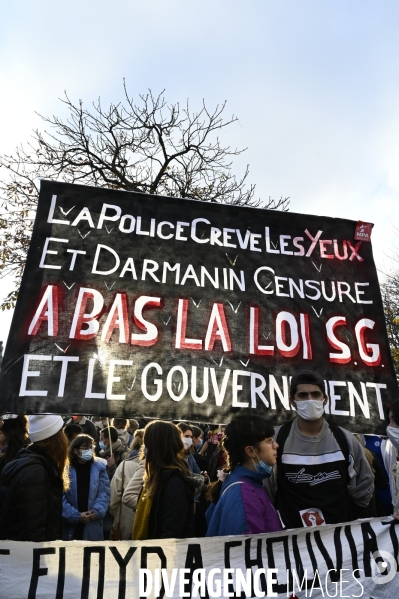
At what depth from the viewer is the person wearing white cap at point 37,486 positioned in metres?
2.88

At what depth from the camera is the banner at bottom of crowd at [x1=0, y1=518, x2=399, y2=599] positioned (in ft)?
8.64

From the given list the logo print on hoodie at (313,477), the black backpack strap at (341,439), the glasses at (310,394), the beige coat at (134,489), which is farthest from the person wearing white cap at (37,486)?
the black backpack strap at (341,439)

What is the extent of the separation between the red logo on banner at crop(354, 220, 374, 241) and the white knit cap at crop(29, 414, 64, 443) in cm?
277

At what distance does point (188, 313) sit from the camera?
3.63 meters

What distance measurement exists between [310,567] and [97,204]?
281 centimetres

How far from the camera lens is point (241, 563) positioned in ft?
9.05

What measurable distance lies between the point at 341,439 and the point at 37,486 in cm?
186

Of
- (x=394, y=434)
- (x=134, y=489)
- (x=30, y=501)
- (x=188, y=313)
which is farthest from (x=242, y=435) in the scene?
(x=134, y=489)

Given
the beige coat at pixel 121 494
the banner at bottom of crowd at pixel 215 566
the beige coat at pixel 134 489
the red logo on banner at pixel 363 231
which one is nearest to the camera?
the banner at bottom of crowd at pixel 215 566

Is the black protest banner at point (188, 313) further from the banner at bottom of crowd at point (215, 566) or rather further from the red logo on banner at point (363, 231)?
the banner at bottom of crowd at point (215, 566)

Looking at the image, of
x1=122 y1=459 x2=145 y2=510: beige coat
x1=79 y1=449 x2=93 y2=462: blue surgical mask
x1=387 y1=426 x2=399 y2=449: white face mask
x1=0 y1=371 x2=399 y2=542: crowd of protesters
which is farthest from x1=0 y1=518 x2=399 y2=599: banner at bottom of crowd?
x1=79 y1=449 x2=93 y2=462: blue surgical mask

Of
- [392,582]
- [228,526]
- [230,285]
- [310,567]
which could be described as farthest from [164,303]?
[392,582]

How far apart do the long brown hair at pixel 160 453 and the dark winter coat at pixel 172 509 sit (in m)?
0.06

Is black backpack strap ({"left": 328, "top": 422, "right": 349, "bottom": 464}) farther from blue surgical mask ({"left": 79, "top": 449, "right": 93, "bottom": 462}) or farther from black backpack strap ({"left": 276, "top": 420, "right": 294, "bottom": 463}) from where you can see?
blue surgical mask ({"left": 79, "top": 449, "right": 93, "bottom": 462})
